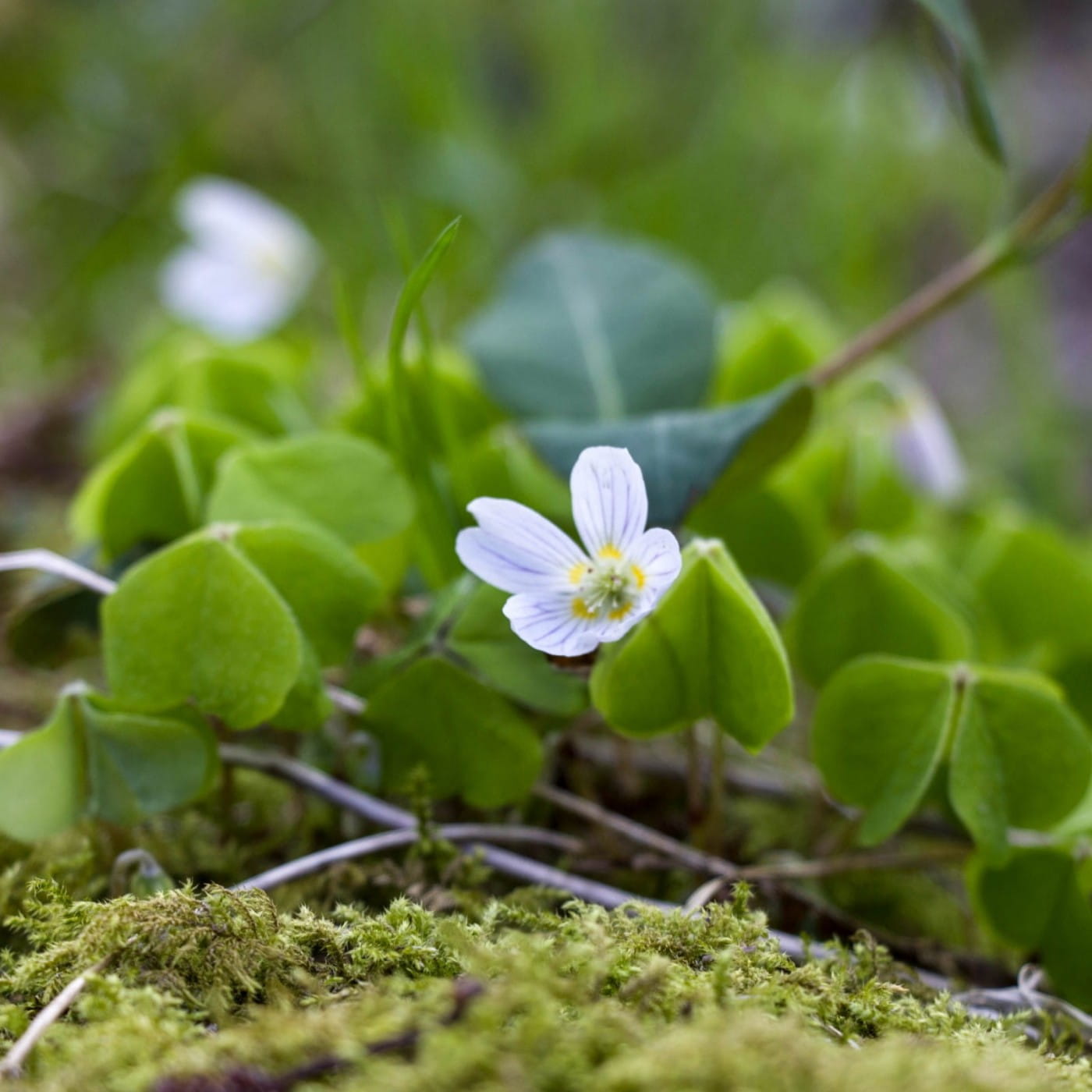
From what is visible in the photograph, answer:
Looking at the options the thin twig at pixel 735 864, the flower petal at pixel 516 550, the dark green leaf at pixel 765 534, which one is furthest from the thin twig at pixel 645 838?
the dark green leaf at pixel 765 534

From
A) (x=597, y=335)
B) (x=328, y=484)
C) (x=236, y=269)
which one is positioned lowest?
(x=328, y=484)

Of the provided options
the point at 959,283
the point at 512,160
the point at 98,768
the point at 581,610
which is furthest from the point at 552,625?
the point at 512,160

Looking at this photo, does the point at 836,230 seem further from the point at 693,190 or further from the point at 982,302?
the point at 982,302

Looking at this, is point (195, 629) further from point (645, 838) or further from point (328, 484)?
point (645, 838)

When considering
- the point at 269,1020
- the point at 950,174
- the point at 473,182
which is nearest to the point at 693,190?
the point at 473,182

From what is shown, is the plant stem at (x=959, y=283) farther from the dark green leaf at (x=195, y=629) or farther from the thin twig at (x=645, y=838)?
the dark green leaf at (x=195, y=629)

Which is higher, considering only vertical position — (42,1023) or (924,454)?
(924,454)
